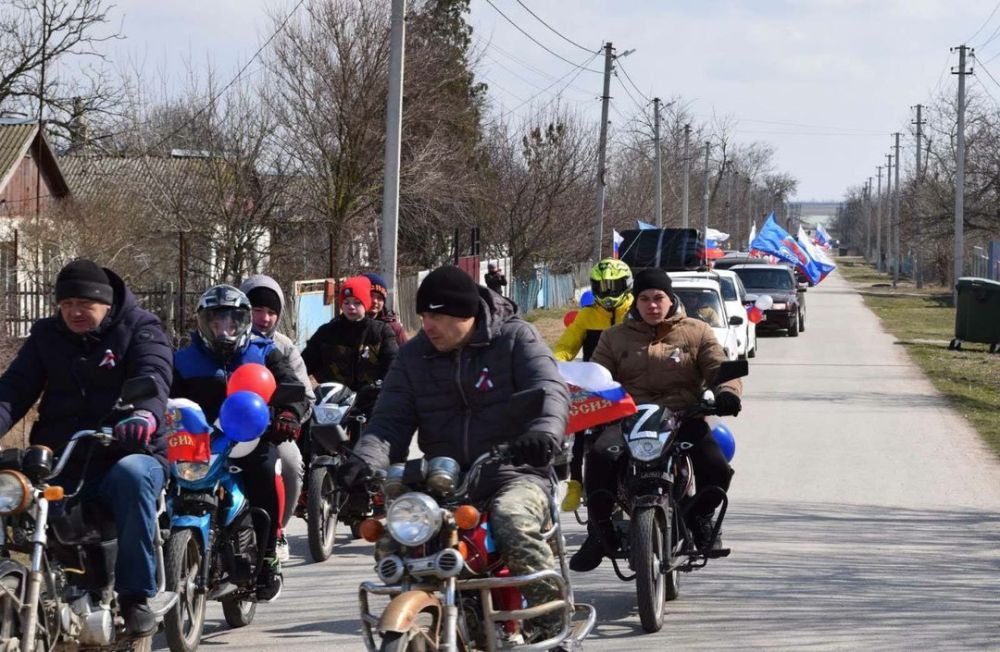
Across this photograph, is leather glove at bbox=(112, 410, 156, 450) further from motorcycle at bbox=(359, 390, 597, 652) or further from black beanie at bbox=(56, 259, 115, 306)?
motorcycle at bbox=(359, 390, 597, 652)

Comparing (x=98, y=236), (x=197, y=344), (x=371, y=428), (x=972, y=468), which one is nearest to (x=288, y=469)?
(x=197, y=344)

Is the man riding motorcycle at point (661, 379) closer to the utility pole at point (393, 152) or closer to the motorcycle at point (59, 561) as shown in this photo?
the motorcycle at point (59, 561)

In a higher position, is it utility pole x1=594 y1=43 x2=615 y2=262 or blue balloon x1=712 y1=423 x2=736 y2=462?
utility pole x1=594 y1=43 x2=615 y2=262

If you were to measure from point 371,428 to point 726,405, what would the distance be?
2.75m

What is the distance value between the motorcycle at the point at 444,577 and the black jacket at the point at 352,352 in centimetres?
511

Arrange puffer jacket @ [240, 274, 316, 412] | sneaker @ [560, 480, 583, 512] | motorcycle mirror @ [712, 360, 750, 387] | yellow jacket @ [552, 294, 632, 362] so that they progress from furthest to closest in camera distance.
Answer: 1. yellow jacket @ [552, 294, 632, 362]
2. sneaker @ [560, 480, 583, 512]
3. puffer jacket @ [240, 274, 316, 412]
4. motorcycle mirror @ [712, 360, 750, 387]

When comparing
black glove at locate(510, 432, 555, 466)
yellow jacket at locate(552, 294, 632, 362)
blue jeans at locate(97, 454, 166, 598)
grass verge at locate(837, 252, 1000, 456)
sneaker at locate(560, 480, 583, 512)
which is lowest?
grass verge at locate(837, 252, 1000, 456)

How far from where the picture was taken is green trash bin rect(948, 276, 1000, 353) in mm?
30266

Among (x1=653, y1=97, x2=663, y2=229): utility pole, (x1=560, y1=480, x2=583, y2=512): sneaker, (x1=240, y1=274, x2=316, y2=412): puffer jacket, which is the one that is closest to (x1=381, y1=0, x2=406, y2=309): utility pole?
(x1=240, y1=274, x2=316, y2=412): puffer jacket

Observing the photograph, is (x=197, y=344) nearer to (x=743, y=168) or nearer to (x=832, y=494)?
(x=832, y=494)

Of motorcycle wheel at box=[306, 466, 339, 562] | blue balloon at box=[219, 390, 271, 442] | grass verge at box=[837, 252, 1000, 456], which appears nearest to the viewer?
blue balloon at box=[219, 390, 271, 442]

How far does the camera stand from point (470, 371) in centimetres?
535

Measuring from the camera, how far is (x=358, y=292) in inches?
404

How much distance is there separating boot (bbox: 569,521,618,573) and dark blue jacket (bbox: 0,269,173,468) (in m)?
2.44
